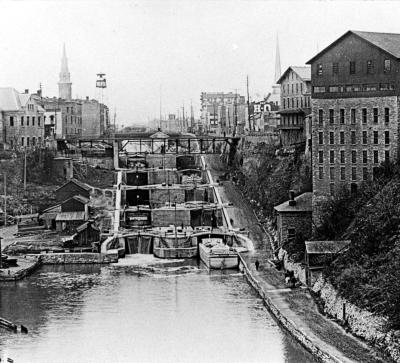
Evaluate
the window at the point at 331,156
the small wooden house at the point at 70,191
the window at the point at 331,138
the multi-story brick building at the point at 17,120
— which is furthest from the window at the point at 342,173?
the multi-story brick building at the point at 17,120

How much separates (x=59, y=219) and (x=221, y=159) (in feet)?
114

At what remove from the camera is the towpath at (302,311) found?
89.1ft

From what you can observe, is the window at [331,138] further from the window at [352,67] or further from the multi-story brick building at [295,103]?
the multi-story brick building at [295,103]

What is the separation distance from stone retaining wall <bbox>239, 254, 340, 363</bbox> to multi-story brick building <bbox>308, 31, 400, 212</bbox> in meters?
8.76

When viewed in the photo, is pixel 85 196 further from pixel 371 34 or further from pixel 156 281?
pixel 371 34

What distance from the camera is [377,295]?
29656 millimetres

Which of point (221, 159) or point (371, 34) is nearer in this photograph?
point (371, 34)

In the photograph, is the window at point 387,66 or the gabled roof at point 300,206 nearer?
the window at point 387,66

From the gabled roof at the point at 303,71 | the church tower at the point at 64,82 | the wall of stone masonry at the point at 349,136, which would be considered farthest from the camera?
the church tower at the point at 64,82

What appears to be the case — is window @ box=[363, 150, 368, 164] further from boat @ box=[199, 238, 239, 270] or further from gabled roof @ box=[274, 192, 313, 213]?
boat @ box=[199, 238, 239, 270]

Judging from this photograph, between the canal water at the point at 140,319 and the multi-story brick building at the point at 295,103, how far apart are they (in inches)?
894

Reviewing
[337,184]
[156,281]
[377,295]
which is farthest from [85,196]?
[377,295]

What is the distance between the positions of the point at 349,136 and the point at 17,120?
42.7 metres

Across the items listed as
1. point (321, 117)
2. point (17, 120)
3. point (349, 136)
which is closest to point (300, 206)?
point (349, 136)
